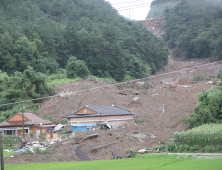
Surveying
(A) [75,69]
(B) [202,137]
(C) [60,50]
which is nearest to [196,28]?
(C) [60,50]

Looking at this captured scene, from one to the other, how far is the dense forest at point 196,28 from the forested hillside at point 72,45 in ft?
26.9

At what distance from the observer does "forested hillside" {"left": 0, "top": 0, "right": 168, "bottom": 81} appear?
165 feet

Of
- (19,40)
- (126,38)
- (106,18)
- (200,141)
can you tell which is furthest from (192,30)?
(200,141)

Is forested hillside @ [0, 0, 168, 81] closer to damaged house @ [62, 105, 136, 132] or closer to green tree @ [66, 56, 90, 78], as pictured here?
green tree @ [66, 56, 90, 78]

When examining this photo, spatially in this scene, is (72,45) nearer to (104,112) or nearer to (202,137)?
(104,112)

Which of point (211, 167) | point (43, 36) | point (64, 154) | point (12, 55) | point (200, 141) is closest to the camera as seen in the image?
point (211, 167)

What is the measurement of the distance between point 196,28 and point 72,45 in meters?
35.4

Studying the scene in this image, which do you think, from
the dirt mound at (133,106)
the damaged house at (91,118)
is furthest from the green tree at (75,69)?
the damaged house at (91,118)

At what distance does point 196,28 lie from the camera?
69.2 meters

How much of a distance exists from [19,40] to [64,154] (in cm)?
3874

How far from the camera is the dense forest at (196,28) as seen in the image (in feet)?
204

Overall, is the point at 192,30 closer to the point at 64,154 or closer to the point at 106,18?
the point at 106,18

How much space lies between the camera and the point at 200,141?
16625mm

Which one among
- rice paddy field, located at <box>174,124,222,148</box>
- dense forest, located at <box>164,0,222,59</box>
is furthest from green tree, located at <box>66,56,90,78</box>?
rice paddy field, located at <box>174,124,222,148</box>
